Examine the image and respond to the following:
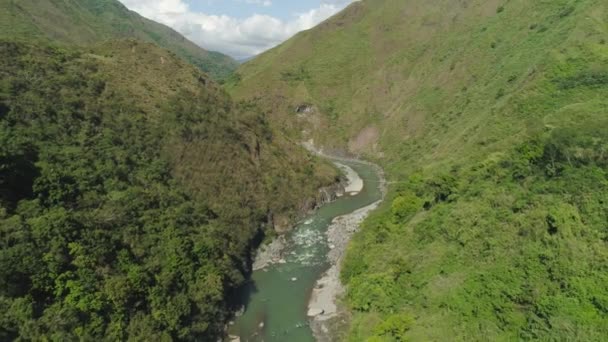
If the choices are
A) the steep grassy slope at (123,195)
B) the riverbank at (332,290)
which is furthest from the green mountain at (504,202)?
the steep grassy slope at (123,195)

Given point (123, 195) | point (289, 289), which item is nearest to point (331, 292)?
point (289, 289)

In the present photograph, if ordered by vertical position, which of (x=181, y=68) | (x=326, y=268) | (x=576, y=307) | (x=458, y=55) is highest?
(x=181, y=68)

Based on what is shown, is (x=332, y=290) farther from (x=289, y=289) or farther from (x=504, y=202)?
(x=504, y=202)

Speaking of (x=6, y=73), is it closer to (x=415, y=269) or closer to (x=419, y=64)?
(x=415, y=269)

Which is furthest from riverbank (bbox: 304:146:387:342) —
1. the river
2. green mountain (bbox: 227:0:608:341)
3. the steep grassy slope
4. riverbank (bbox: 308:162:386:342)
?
the steep grassy slope

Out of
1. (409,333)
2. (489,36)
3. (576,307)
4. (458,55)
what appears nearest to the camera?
(576,307)

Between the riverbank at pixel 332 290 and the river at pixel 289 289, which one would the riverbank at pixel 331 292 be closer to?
the riverbank at pixel 332 290

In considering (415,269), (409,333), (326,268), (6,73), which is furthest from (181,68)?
Result: (409,333)
